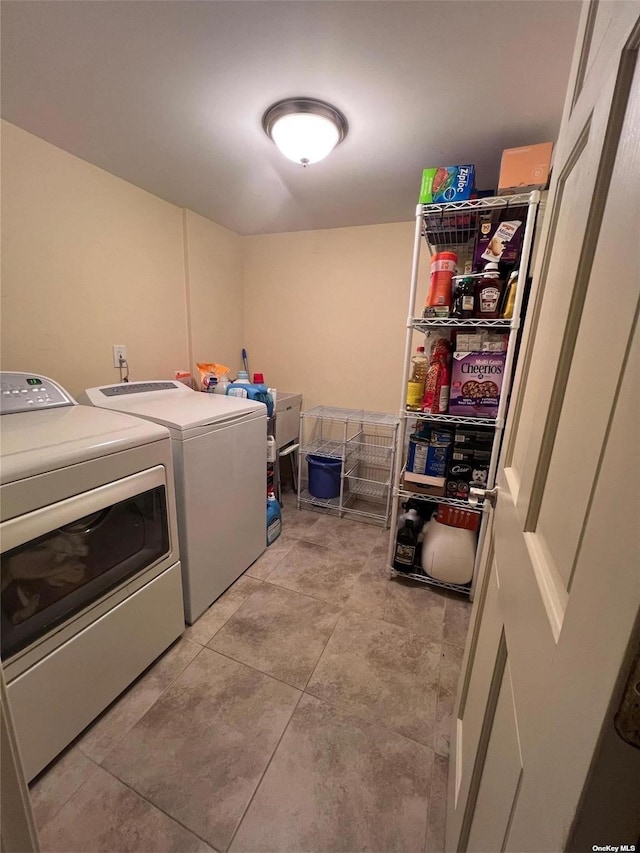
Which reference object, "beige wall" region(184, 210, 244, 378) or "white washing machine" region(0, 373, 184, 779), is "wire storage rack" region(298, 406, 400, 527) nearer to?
"beige wall" region(184, 210, 244, 378)

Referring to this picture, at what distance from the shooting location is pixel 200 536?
1565mm

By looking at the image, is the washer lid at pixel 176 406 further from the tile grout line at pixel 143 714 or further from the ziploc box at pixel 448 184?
the ziploc box at pixel 448 184

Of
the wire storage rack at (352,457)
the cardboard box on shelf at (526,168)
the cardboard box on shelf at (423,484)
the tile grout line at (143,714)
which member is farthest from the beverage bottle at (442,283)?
the tile grout line at (143,714)

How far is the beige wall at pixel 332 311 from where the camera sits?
8.11 feet

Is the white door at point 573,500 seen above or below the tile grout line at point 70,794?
above

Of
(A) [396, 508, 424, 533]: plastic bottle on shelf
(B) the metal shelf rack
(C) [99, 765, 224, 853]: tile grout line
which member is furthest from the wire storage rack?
(C) [99, 765, 224, 853]: tile grout line

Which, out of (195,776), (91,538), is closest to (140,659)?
(195,776)

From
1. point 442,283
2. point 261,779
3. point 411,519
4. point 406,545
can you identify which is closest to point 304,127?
point 442,283

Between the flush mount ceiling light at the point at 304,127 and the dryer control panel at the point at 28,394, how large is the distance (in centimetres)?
142

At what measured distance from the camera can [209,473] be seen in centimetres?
156

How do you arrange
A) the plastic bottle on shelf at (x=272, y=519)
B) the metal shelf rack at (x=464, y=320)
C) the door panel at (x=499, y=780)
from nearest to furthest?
the door panel at (x=499, y=780)
the metal shelf rack at (x=464, y=320)
the plastic bottle on shelf at (x=272, y=519)

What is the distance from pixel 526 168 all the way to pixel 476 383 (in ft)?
2.86

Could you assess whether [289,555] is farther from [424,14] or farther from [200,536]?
[424,14]

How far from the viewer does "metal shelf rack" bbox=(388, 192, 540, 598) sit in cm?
139
